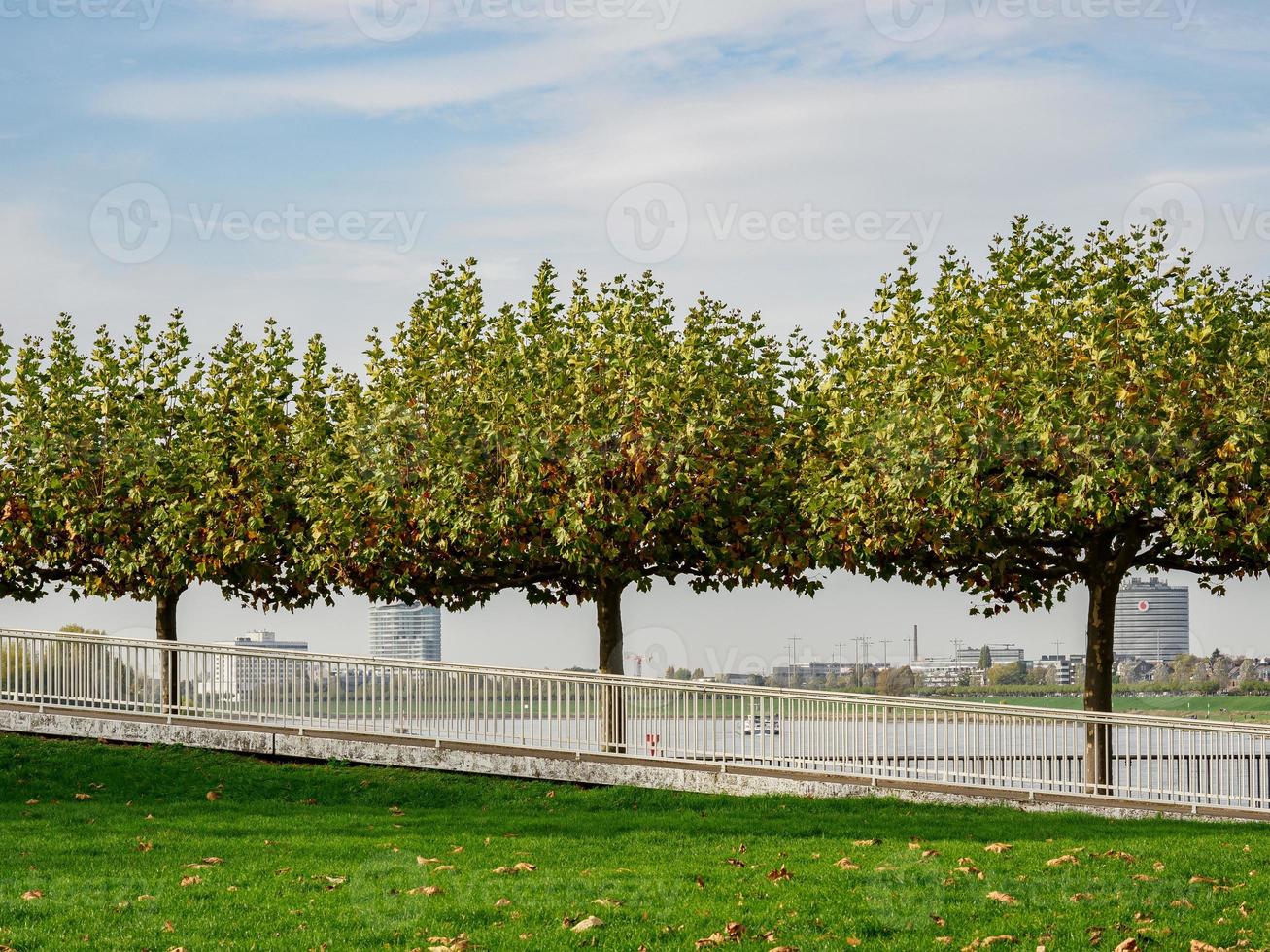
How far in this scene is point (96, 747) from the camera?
2538 centimetres

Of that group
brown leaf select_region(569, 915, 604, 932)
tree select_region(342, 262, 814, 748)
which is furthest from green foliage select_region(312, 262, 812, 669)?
brown leaf select_region(569, 915, 604, 932)

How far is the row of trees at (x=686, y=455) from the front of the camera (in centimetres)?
2312

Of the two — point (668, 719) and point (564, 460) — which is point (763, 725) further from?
point (564, 460)

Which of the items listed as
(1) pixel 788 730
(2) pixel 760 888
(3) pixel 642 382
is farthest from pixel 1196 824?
(3) pixel 642 382

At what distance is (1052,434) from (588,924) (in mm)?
14042

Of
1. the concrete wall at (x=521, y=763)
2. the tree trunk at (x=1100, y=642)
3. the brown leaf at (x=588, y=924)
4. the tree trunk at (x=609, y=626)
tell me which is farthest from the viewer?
the tree trunk at (x=609, y=626)

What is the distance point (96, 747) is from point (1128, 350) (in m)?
18.8

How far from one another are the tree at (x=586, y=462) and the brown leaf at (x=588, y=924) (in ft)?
41.0

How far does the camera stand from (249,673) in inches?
1023

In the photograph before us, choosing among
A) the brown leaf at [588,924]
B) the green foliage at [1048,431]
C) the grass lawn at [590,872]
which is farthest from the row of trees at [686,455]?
the brown leaf at [588,924]

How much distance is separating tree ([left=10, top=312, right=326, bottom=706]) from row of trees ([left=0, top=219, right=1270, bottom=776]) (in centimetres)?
7

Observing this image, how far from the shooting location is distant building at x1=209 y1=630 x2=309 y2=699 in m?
25.4

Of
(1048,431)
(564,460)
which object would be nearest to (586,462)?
(564,460)

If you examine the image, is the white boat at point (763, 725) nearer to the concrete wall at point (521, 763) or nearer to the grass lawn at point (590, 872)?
the concrete wall at point (521, 763)
